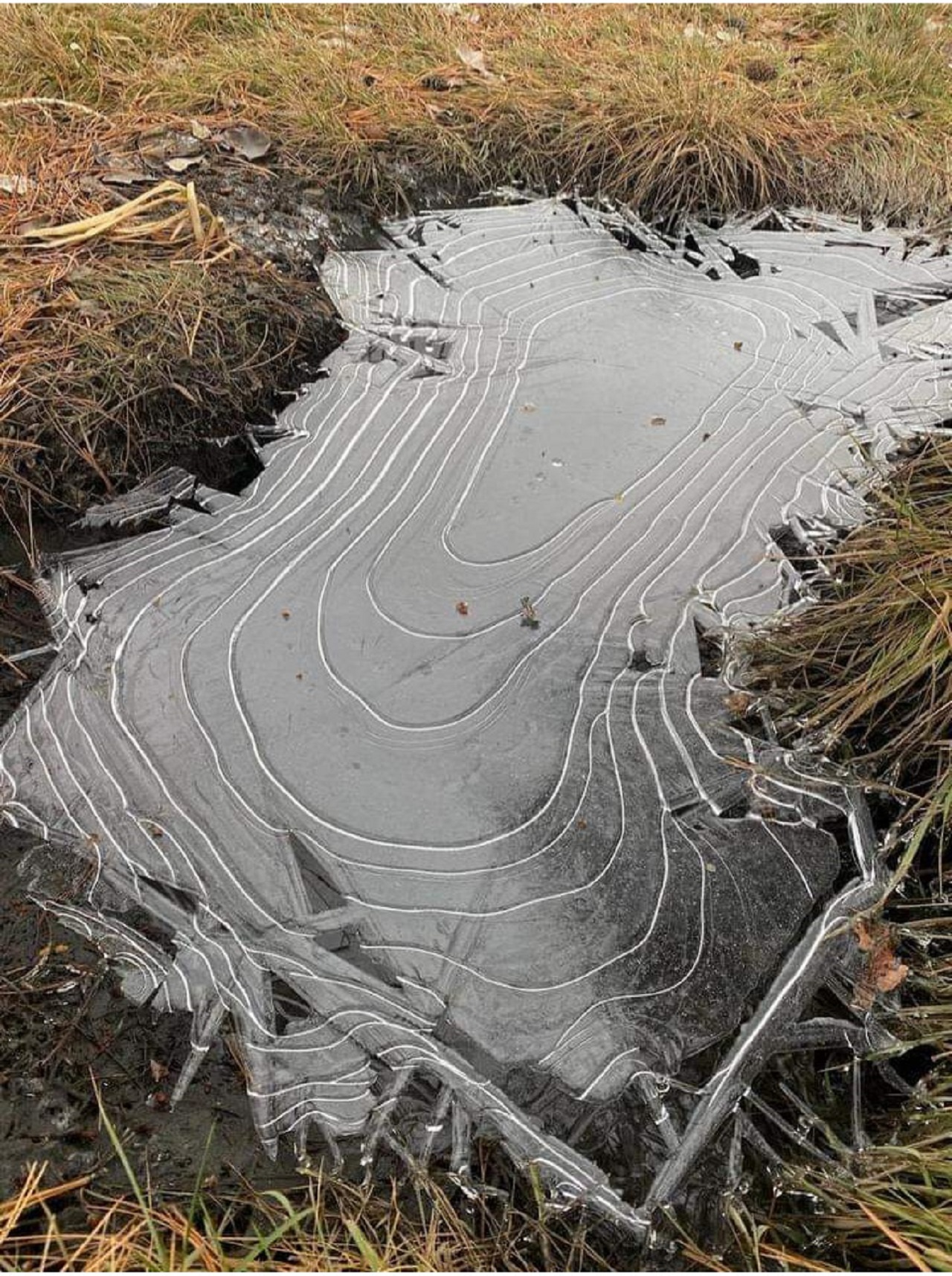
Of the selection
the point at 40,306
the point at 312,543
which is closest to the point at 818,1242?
the point at 312,543

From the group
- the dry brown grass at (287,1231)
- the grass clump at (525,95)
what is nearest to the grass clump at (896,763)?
the dry brown grass at (287,1231)

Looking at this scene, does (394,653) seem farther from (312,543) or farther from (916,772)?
(916,772)

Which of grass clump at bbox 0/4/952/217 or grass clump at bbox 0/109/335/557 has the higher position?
grass clump at bbox 0/4/952/217

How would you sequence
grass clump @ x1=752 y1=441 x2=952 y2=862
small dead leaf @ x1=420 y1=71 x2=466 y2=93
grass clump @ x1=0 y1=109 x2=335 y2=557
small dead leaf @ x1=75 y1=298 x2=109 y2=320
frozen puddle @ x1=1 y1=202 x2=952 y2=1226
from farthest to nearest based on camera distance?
small dead leaf @ x1=420 y1=71 x2=466 y2=93
small dead leaf @ x1=75 y1=298 x2=109 y2=320
grass clump @ x1=0 y1=109 x2=335 y2=557
grass clump @ x1=752 y1=441 x2=952 y2=862
frozen puddle @ x1=1 y1=202 x2=952 y2=1226

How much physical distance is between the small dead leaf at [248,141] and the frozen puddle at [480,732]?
45 centimetres

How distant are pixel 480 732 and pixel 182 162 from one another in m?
1.78

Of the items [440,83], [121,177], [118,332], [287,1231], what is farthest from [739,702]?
[440,83]

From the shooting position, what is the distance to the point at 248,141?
236 centimetres

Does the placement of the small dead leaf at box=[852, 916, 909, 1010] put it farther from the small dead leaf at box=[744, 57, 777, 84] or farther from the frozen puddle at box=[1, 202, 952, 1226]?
the small dead leaf at box=[744, 57, 777, 84]

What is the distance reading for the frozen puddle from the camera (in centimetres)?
124

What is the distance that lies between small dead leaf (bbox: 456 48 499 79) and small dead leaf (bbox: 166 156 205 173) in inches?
37.1

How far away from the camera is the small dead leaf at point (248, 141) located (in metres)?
2.35

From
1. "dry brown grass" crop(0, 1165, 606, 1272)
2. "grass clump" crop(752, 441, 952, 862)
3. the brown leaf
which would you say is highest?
"grass clump" crop(752, 441, 952, 862)

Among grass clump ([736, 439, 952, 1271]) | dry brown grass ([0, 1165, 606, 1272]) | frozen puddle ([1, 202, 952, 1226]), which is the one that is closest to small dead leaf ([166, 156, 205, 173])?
frozen puddle ([1, 202, 952, 1226])
